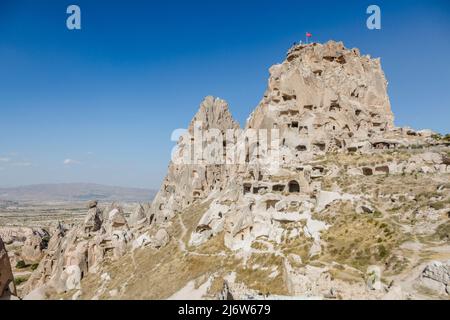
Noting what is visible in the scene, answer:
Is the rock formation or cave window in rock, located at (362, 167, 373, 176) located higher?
cave window in rock, located at (362, 167, 373, 176)

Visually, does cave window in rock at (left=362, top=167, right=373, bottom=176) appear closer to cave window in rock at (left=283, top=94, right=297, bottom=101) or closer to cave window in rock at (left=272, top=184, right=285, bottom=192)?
cave window in rock at (left=272, top=184, right=285, bottom=192)

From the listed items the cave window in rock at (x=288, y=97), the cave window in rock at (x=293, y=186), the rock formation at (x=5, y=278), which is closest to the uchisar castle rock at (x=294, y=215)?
the cave window in rock at (x=293, y=186)

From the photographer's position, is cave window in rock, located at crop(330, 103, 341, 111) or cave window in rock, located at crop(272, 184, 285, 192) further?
cave window in rock, located at crop(330, 103, 341, 111)

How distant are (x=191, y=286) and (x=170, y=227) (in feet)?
87.5

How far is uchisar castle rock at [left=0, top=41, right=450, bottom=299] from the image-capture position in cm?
2630

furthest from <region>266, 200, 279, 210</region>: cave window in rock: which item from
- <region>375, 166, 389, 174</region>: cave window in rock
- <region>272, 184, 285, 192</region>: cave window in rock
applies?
<region>375, 166, 389, 174</region>: cave window in rock

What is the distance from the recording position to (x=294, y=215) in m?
41.4

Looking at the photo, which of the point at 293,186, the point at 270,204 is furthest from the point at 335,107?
the point at 270,204

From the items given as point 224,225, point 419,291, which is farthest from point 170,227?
point 419,291

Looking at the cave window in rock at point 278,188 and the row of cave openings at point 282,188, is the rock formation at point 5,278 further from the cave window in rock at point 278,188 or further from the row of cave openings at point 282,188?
the cave window in rock at point 278,188

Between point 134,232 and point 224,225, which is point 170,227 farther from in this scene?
point 224,225

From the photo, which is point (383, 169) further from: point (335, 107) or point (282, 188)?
point (335, 107)

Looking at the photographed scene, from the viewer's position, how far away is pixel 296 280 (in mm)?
23375

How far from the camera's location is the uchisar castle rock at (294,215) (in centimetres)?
2630
